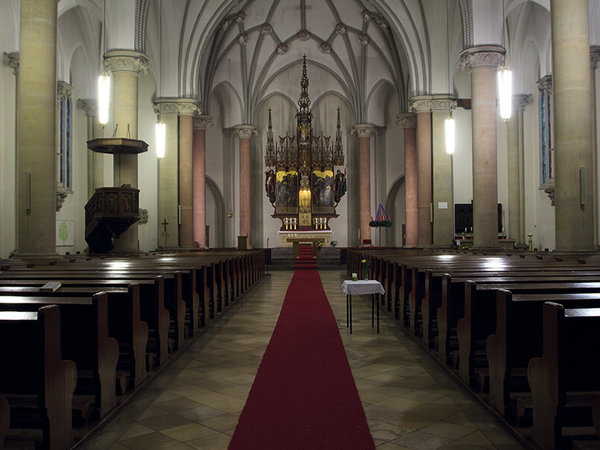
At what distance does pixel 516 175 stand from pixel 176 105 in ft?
43.7

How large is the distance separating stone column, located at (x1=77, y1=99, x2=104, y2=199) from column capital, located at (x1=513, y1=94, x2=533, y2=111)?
16.3 metres

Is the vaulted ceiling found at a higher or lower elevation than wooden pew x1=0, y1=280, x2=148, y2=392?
higher

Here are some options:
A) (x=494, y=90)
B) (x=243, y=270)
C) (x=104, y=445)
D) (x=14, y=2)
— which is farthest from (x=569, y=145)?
(x=14, y=2)

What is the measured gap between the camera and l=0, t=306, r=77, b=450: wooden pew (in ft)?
9.00

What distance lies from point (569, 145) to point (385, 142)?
68.9 feet

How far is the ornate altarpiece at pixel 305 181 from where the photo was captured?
28031 mm

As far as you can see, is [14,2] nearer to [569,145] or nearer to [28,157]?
[28,157]

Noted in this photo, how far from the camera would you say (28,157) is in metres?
9.14

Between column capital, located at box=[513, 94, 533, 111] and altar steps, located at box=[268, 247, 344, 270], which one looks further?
altar steps, located at box=[268, 247, 344, 270]

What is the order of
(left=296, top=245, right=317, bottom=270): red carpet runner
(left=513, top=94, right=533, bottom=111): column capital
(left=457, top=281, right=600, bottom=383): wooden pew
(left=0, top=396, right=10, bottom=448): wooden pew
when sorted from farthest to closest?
1. (left=296, top=245, right=317, bottom=270): red carpet runner
2. (left=513, top=94, right=533, bottom=111): column capital
3. (left=457, top=281, right=600, bottom=383): wooden pew
4. (left=0, top=396, right=10, bottom=448): wooden pew

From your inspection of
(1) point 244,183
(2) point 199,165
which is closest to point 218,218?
(1) point 244,183

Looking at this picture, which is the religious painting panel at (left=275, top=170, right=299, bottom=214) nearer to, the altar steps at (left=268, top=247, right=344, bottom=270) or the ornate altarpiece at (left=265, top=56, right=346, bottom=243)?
the ornate altarpiece at (left=265, top=56, right=346, bottom=243)

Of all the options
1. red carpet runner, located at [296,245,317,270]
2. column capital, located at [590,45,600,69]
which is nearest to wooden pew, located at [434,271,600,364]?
column capital, located at [590,45,600,69]

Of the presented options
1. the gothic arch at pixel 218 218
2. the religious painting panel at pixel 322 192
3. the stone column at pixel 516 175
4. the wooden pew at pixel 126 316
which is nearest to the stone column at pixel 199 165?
the gothic arch at pixel 218 218
